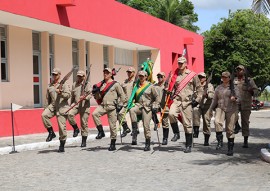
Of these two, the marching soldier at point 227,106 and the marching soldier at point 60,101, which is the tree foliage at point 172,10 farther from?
the marching soldier at point 227,106

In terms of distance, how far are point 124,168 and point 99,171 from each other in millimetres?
510

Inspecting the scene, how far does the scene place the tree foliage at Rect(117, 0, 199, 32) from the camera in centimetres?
4503

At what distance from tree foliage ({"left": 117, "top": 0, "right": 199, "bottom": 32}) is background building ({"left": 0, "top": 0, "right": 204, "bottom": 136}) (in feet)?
73.7

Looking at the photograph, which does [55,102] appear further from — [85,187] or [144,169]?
[85,187]

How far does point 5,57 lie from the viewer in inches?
581

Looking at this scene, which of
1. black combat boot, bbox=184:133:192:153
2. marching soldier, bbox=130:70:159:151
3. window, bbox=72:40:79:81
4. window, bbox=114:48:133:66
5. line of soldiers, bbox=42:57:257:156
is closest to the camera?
line of soldiers, bbox=42:57:257:156

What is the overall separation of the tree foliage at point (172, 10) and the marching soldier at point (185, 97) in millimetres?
35071

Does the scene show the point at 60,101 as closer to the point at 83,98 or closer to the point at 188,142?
the point at 83,98

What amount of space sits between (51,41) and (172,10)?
95.6 ft

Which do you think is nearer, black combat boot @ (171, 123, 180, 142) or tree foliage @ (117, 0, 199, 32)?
black combat boot @ (171, 123, 180, 142)

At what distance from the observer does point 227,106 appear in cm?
976

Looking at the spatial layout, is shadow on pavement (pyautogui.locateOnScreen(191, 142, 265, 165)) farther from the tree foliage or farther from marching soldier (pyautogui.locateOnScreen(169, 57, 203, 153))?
the tree foliage

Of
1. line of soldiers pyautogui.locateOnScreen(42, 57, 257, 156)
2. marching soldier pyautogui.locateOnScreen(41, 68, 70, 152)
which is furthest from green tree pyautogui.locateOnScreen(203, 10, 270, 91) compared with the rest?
marching soldier pyautogui.locateOnScreen(41, 68, 70, 152)

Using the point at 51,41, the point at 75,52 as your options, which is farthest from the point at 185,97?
the point at 75,52
